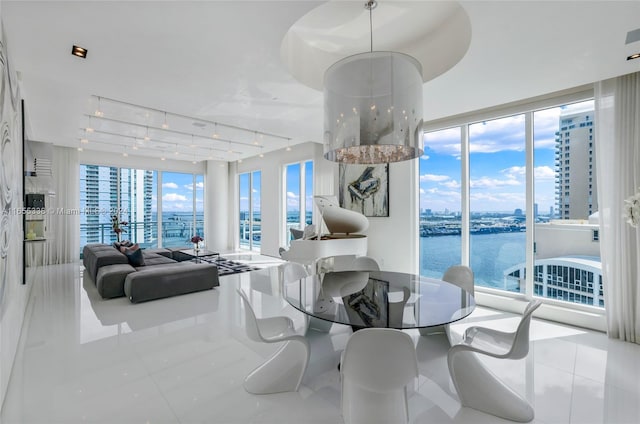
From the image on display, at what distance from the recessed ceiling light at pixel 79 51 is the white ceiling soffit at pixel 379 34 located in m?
2.01

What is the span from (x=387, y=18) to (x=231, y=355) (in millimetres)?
3848

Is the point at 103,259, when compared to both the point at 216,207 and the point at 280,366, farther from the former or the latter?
the point at 216,207

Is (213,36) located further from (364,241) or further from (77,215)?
(77,215)

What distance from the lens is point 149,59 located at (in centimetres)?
321

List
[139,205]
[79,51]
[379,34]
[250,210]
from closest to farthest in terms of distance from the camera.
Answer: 1. [79,51]
2. [379,34]
3. [139,205]
4. [250,210]

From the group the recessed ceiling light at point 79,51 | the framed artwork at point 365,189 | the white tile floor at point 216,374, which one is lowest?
the white tile floor at point 216,374

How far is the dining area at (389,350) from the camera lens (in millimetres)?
1739

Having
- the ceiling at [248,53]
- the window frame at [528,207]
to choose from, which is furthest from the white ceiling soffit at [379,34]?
the window frame at [528,207]

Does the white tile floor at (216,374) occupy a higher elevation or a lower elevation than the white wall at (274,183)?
lower

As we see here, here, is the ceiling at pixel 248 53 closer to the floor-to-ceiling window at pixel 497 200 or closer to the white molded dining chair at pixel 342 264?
the floor-to-ceiling window at pixel 497 200

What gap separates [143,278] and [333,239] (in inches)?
129

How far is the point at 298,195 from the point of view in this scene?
8633 millimetres

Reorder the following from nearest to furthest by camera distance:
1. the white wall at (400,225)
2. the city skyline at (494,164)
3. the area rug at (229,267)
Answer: the city skyline at (494,164) → the white wall at (400,225) → the area rug at (229,267)

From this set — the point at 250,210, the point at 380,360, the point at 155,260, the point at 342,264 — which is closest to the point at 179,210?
the point at 250,210
